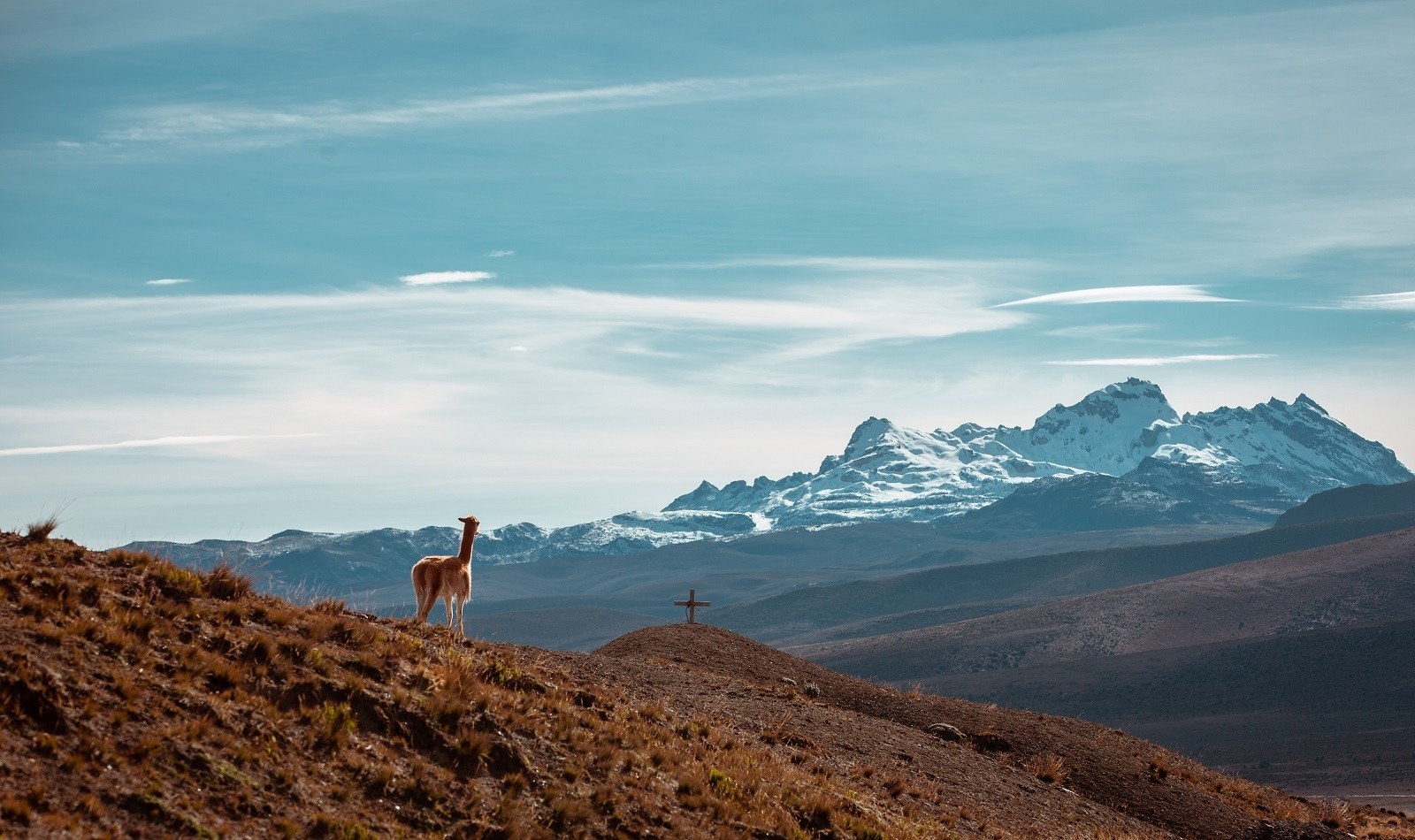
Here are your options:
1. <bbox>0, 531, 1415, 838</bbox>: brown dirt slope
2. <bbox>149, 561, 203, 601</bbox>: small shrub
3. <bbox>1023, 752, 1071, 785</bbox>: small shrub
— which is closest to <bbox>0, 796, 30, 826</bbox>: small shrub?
<bbox>0, 531, 1415, 838</bbox>: brown dirt slope

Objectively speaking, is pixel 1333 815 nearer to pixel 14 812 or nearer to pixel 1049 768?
pixel 1049 768

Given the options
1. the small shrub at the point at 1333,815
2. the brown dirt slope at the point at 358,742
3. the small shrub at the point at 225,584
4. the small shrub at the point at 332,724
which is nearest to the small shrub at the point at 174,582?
the brown dirt slope at the point at 358,742

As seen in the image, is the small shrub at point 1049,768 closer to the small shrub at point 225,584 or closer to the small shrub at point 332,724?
the small shrub at point 332,724

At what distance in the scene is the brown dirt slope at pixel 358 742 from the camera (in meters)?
12.6

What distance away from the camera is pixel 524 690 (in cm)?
1928

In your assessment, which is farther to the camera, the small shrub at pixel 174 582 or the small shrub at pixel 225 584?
the small shrub at pixel 225 584

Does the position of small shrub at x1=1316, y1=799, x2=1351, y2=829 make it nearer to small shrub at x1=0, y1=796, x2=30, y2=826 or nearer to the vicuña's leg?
the vicuña's leg

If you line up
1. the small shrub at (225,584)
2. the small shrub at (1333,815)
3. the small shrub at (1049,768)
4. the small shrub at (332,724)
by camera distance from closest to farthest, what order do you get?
the small shrub at (332,724), the small shrub at (225,584), the small shrub at (1049,768), the small shrub at (1333,815)

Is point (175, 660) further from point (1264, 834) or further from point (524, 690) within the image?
point (1264, 834)

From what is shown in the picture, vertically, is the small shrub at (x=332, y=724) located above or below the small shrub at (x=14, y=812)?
above

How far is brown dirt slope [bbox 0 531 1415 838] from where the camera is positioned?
12609mm

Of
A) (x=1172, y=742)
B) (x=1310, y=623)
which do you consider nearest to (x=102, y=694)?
(x=1172, y=742)

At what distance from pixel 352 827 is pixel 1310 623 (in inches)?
8165

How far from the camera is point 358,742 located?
49.3 ft
